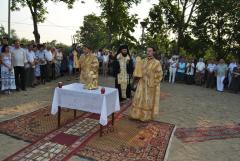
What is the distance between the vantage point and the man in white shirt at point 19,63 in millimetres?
11328

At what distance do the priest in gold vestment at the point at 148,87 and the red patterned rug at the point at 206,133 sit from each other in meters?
0.90

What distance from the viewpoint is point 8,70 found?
1100 cm

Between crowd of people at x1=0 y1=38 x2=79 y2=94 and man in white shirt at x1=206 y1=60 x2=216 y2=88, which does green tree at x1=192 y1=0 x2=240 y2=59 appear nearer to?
man in white shirt at x1=206 y1=60 x2=216 y2=88

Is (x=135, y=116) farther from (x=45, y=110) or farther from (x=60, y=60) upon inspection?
(x=60, y=60)

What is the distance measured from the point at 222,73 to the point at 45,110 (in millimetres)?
9980

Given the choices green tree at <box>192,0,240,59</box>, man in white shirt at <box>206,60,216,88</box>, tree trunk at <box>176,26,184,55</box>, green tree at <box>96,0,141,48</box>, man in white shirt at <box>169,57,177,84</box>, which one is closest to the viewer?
man in white shirt at <box>206,60,216,88</box>

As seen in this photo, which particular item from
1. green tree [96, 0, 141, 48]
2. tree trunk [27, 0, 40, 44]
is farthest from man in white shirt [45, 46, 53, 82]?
green tree [96, 0, 141, 48]

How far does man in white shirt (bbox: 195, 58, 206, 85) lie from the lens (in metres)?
16.8

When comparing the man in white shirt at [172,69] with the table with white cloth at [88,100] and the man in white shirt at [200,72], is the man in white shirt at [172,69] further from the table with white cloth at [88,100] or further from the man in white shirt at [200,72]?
the table with white cloth at [88,100]

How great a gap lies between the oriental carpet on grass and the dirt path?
266 mm

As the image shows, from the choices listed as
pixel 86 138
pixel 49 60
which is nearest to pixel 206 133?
pixel 86 138

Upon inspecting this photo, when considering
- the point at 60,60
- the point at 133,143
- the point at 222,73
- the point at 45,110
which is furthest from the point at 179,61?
the point at 133,143

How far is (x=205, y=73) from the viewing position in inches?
674

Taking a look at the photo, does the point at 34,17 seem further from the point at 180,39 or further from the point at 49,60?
the point at 180,39
